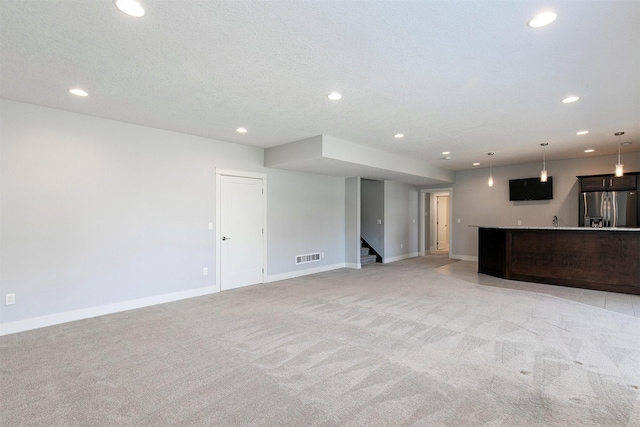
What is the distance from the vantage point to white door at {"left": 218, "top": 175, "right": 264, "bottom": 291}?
225 inches

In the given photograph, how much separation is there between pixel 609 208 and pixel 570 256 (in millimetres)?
2127

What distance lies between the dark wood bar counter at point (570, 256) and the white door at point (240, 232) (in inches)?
197

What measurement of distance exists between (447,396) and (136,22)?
347 cm

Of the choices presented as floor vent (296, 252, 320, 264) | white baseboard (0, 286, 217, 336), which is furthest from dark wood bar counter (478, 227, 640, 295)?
white baseboard (0, 286, 217, 336)

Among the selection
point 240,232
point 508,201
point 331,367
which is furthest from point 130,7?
point 508,201

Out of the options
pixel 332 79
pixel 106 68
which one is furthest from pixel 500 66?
pixel 106 68

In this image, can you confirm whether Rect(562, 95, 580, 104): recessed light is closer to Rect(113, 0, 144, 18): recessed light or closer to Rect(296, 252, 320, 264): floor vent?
Rect(113, 0, 144, 18): recessed light

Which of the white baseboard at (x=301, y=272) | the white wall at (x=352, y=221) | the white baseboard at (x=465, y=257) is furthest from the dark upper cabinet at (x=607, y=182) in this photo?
the white baseboard at (x=301, y=272)

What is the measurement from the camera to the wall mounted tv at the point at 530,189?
7785mm

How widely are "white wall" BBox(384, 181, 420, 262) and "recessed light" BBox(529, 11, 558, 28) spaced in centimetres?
666

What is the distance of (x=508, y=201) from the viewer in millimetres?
8531

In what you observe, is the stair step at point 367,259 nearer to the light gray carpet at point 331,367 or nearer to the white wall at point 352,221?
the white wall at point 352,221

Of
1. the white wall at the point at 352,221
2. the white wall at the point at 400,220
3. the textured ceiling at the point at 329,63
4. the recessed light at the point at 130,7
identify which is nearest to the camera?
the recessed light at the point at 130,7

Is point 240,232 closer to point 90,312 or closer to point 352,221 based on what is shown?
point 90,312
